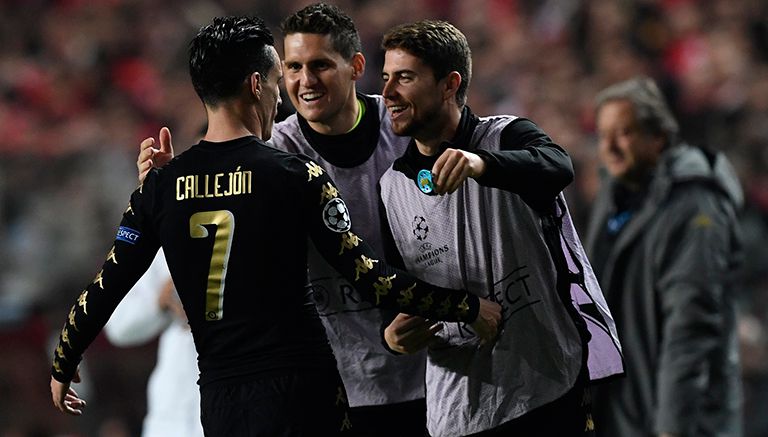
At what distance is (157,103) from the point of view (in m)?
10.1

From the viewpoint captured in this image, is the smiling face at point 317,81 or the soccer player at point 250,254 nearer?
the soccer player at point 250,254

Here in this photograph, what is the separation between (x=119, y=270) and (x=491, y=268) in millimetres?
1076

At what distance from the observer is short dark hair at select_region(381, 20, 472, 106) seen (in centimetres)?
385

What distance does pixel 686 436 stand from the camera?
5449mm

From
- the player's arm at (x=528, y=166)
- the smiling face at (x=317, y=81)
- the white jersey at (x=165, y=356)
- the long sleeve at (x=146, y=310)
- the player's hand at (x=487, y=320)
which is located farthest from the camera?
the long sleeve at (x=146, y=310)

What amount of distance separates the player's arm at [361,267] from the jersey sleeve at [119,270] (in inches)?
18.9

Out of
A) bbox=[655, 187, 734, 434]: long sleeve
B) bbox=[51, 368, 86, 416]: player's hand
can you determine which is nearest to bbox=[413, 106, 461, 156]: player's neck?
bbox=[51, 368, 86, 416]: player's hand

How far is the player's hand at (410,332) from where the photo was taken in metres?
3.76

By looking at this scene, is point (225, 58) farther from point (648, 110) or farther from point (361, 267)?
point (648, 110)

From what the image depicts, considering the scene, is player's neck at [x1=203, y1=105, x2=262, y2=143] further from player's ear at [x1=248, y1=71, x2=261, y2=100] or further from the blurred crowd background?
the blurred crowd background

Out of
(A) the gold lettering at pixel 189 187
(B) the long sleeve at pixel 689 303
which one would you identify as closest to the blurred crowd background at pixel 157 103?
(B) the long sleeve at pixel 689 303

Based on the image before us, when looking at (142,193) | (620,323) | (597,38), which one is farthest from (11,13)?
(142,193)

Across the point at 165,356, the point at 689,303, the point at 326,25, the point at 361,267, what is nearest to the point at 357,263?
the point at 361,267

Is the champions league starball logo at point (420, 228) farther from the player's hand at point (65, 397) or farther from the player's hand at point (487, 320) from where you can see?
the player's hand at point (65, 397)
